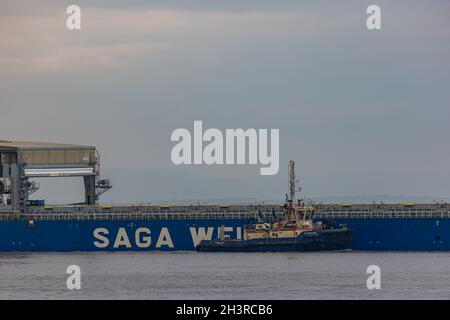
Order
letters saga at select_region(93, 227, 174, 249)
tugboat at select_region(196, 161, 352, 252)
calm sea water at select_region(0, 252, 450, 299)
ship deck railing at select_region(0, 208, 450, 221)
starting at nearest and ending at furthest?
1. calm sea water at select_region(0, 252, 450, 299)
2. tugboat at select_region(196, 161, 352, 252)
3. ship deck railing at select_region(0, 208, 450, 221)
4. letters saga at select_region(93, 227, 174, 249)

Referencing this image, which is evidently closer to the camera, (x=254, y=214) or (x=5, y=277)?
(x=5, y=277)

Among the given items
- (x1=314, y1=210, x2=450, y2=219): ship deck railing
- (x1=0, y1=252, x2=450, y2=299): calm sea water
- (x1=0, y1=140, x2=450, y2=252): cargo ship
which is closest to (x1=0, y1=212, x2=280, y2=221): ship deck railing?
(x1=0, y1=140, x2=450, y2=252): cargo ship

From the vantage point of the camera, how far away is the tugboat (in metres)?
99.8

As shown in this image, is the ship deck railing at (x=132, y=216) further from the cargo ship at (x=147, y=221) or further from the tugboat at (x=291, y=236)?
the tugboat at (x=291, y=236)

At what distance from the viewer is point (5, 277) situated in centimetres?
8481

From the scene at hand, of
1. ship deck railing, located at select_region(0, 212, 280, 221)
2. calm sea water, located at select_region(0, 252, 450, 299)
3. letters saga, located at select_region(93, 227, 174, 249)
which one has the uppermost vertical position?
ship deck railing, located at select_region(0, 212, 280, 221)

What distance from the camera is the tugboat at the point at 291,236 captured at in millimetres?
99750

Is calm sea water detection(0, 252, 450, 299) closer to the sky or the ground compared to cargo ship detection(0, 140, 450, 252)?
closer to the ground

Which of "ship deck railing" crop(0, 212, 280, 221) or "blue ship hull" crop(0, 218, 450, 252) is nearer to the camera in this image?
"blue ship hull" crop(0, 218, 450, 252)

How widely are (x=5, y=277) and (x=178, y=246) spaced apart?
21.8 meters

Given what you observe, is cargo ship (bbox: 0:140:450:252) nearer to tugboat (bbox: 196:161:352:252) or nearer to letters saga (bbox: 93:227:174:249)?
letters saga (bbox: 93:227:174:249)

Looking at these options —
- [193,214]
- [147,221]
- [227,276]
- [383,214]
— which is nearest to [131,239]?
[147,221]

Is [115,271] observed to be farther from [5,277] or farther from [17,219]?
[17,219]
